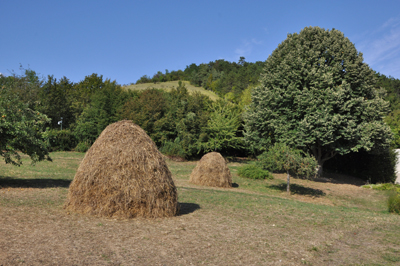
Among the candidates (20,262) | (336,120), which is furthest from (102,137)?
(336,120)

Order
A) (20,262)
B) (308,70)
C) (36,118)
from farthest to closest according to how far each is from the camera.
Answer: (308,70) < (36,118) < (20,262)

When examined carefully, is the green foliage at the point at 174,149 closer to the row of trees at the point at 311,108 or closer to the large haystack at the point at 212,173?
the row of trees at the point at 311,108

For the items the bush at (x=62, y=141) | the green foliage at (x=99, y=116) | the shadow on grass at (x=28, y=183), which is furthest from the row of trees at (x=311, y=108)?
the green foliage at (x=99, y=116)

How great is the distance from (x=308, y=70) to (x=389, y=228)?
1513cm

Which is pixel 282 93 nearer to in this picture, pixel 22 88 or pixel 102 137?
pixel 102 137

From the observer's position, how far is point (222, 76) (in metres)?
89.0

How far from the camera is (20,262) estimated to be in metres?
4.64

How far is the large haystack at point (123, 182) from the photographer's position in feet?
26.2

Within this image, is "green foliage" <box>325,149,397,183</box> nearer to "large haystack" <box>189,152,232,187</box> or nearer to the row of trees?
the row of trees

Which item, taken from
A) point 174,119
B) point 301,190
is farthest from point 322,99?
point 174,119

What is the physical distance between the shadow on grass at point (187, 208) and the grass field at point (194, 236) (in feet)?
0.07

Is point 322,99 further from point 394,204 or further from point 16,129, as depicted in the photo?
point 16,129

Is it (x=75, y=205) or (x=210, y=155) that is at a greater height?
(x=210, y=155)

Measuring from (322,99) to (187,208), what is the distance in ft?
49.0
